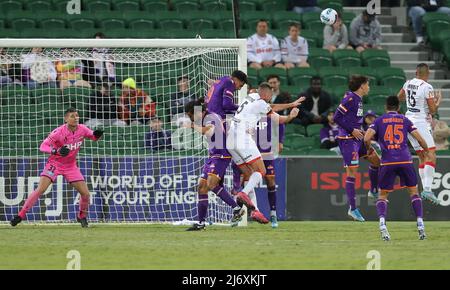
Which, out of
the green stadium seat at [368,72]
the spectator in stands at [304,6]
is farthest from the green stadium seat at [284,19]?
the green stadium seat at [368,72]

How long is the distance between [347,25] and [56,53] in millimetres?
8673

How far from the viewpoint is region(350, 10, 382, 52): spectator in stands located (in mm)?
25036

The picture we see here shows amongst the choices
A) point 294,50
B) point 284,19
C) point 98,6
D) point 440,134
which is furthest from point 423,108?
point 98,6

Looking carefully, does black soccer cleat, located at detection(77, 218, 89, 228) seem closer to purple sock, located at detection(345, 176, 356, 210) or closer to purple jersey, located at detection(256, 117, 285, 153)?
purple jersey, located at detection(256, 117, 285, 153)

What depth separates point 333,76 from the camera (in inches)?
928

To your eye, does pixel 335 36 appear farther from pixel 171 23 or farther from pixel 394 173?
pixel 394 173

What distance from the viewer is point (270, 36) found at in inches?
923

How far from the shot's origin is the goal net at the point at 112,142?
1948 centimetres

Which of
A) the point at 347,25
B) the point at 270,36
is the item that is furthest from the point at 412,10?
the point at 270,36

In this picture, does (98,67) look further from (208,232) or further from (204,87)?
(208,232)

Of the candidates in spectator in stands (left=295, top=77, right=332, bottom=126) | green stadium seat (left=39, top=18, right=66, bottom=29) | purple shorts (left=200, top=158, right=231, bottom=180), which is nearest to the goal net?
purple shorts (left=200, top=158, right=231, bottom=180)

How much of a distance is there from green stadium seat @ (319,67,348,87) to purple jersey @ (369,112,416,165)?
29.1ft

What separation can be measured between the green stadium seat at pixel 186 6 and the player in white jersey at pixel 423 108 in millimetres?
8198
